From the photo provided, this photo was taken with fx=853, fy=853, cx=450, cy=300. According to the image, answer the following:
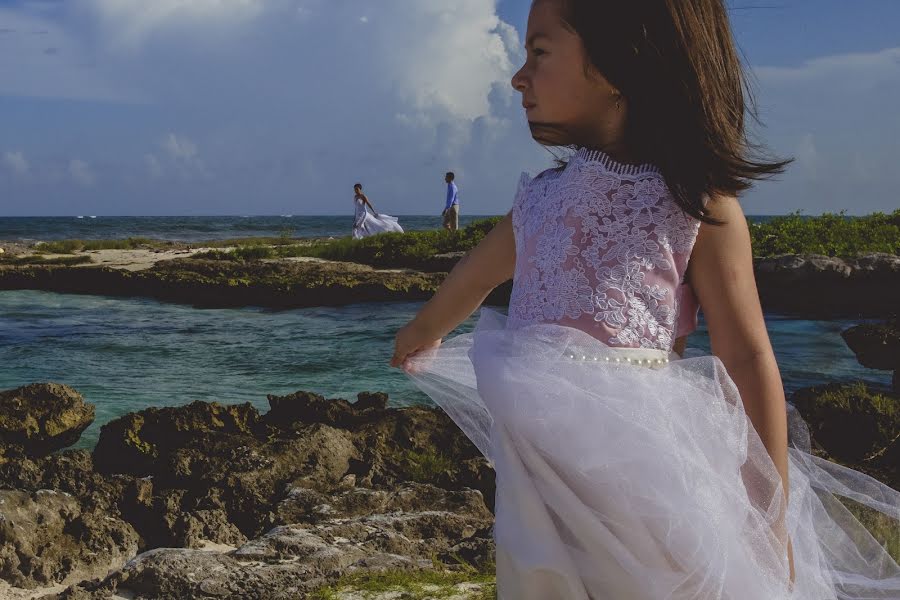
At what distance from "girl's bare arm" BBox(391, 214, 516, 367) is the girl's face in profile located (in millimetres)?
284

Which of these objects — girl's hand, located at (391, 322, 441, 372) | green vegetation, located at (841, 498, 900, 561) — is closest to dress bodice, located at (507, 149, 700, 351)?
girl's hand, located at (391, 322, 441, 372)

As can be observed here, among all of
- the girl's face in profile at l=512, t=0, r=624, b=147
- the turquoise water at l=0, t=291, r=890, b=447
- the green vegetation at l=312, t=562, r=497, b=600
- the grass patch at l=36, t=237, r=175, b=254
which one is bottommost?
the turquoise water at l=0, t=291, r=890, b=447

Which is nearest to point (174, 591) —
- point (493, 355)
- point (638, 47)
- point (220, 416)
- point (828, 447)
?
point (493, 355)

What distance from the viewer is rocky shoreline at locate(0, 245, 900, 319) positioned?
43.1 feet

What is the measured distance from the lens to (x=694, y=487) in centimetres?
145

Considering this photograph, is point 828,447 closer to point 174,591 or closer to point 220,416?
point 220,416

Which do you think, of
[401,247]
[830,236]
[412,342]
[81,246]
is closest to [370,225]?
[401,247]

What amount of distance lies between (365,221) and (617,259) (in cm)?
2217

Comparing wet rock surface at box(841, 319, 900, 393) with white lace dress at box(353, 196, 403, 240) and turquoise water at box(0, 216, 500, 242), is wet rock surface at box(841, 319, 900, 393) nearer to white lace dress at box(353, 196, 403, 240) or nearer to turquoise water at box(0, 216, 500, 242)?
white lace dress at box(353, 196, 403, 240)

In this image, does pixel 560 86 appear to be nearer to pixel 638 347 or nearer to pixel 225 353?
pixel 638 347

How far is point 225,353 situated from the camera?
11062 mm

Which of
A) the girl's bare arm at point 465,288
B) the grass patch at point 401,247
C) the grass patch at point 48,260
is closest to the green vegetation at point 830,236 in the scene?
the grass patch at point 401,247

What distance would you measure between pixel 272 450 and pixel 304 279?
10863mm

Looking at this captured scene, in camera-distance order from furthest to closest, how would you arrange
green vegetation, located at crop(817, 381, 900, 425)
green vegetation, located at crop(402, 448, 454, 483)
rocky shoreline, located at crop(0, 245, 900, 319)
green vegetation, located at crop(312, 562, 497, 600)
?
rocky shoreline, located at crop(0, 245, 900, 319) → green vegetation, located at crop(817, 381, 900, 425) → green vegetation, located at crop(402, 448, 454, 483) → green vegetation, located at crop(312, 562, 497, 600)
